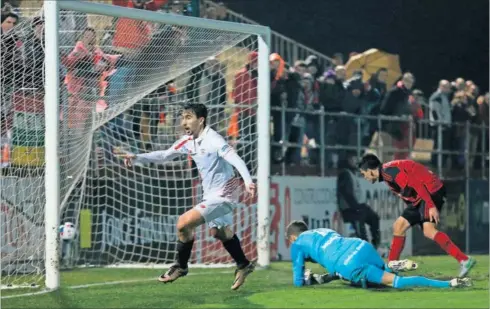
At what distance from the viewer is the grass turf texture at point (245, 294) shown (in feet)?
33.2

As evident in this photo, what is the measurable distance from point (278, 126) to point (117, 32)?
A: 3.81m

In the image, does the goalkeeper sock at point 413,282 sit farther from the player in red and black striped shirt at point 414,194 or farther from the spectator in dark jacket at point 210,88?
the spectator in dark jacket at point 210,88

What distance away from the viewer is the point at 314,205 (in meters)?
18.2

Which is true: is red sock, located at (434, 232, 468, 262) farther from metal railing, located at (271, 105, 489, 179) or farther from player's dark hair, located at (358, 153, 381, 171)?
metal railing, located at (271, 105, 489, 179)

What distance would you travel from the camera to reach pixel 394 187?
12664 mm

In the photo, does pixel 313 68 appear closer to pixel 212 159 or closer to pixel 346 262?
pixel 212 159

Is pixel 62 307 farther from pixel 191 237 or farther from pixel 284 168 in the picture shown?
pixel 284 168

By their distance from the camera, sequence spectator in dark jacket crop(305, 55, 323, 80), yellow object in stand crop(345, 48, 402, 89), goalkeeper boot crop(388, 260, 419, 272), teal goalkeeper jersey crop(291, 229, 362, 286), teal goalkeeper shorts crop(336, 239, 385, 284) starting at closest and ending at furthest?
teal goalkeeper shorts crop(336, 239, 385, 284)
teal goalkeeper jersey crop(291, 229, 362, 286)
goalkeeper boot crop(388, 260, 419, 272)
spectator in dark jacket crop(305, 55, 323, 80)
yellow object in stand crop(345, 48, 402, 89)

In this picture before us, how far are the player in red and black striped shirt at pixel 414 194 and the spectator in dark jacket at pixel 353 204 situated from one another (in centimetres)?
551

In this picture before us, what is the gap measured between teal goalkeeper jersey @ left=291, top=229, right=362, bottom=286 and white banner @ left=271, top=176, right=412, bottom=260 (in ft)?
18.4

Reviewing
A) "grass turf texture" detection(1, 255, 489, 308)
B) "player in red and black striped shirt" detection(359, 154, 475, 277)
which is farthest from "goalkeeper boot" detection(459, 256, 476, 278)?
"grass turf texture" detection(1, 255, 489, 308)

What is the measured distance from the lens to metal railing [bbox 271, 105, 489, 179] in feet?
58.4

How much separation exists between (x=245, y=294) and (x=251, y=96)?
5507 millimetres

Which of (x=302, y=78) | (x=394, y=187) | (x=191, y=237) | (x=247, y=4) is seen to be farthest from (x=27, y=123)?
(x=247, y=4)
